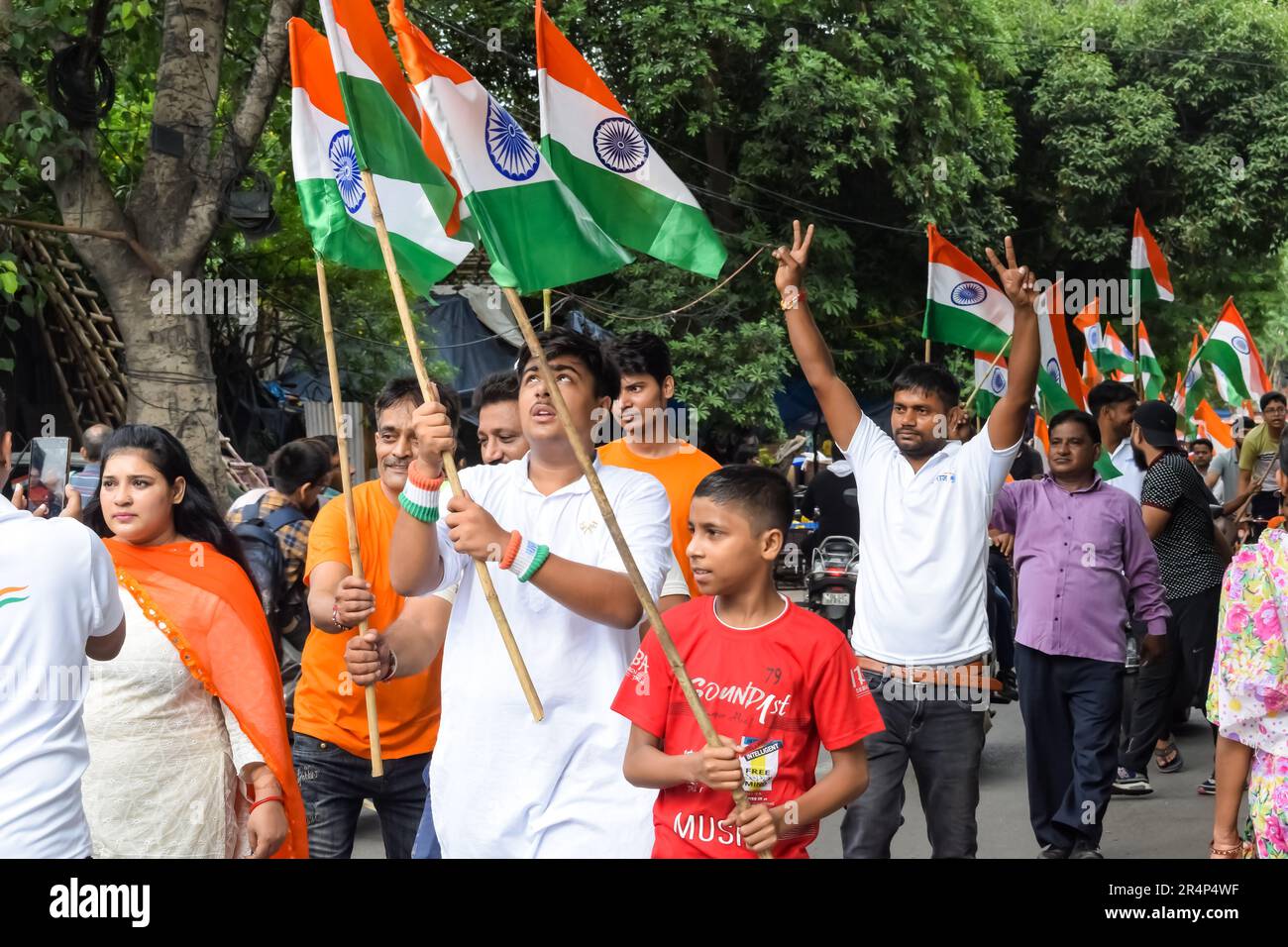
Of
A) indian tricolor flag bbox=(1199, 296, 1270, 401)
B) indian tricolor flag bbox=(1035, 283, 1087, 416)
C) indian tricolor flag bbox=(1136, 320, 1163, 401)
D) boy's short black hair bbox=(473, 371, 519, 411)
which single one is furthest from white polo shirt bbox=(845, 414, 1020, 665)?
indian tricolor flag bbox=(1199, 296, 1270, 401)

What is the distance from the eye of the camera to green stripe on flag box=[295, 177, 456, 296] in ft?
15.7

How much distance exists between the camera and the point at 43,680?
9.75 feet

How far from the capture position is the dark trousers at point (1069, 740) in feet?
21.6

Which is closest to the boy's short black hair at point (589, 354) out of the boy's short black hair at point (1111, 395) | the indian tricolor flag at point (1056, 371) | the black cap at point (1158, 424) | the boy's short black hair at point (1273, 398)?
the black cap at point (1158, 424)

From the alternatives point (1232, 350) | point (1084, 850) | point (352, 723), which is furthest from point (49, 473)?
point (1232, 350)

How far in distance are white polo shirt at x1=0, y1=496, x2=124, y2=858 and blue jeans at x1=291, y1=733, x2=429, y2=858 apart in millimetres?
1682

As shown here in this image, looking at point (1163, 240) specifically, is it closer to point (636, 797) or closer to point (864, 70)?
point (864, 70)

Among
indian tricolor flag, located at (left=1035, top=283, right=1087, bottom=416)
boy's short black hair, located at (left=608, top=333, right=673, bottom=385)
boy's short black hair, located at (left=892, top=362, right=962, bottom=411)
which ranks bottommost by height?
boy's short black hair, located at (left=892, top=362, right=962, bottom=411)

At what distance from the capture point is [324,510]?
4746 millimetres

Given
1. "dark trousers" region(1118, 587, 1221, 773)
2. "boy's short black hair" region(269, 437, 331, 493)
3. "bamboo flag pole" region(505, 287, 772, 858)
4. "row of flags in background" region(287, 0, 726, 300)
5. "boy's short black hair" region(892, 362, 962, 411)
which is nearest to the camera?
"bamboo flag pole" region(505, 287, 772, 858)

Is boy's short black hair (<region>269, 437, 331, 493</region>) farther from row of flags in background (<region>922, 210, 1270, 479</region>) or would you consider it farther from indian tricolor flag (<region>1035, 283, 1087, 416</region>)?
indian tricolor flag (<region>1035, 283, 1087, 416</region>)

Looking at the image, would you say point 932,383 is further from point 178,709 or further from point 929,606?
point 178,709

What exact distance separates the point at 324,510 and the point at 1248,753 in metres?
2.69

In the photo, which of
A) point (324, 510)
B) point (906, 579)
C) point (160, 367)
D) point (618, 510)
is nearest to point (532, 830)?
point (618, 510)
